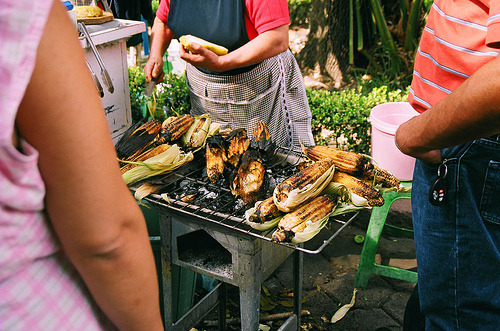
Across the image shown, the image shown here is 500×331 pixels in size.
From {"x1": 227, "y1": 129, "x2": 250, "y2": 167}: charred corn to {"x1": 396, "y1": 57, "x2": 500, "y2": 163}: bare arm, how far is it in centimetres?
90

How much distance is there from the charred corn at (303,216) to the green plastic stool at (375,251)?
1.40 metres

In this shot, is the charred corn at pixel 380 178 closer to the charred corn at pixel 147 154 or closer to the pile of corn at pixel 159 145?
the pile of corn at pixel 159 145

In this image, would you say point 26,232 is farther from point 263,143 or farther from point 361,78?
point 361,78

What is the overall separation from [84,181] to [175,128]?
1.98 m

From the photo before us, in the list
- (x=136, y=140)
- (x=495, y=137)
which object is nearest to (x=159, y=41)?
(x=136, y=140)

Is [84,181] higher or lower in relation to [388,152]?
higher

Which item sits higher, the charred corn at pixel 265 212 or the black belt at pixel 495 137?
the black belt at pixel 495 137

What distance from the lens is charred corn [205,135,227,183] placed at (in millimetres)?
2490

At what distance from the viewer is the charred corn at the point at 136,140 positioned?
2645mm

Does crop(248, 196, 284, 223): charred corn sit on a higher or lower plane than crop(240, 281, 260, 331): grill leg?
higher

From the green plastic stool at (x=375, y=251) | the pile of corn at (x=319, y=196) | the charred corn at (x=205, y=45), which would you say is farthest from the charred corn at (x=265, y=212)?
the green plastic stool at (x=375, y=251)

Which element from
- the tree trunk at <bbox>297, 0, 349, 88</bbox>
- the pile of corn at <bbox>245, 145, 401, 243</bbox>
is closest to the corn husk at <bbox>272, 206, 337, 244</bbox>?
the pile of corn at <bbox>245, 145, 401, 243</bbox>

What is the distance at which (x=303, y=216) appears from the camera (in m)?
2.11

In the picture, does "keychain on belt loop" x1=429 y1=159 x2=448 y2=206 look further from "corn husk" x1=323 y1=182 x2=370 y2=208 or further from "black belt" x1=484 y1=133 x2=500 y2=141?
"corn husk" x1=323 y1=182 x2=370 y2=208
